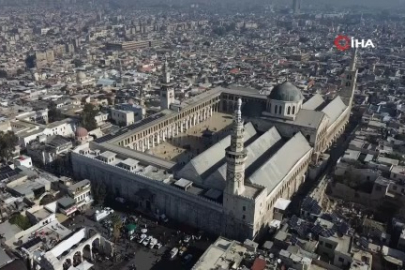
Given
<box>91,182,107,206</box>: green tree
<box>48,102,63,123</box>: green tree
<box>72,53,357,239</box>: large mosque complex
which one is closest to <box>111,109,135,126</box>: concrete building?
<box>72,53,357,239</box>: large mosque complex

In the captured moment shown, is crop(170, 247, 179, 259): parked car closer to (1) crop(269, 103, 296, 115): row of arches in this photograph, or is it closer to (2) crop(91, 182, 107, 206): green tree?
(2) crop(91, 182, 107, 206): green tree

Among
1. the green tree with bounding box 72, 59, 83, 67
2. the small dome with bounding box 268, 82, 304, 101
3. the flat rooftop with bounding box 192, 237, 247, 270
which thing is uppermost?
the small dome with bounding box 268, 82, 304, 101

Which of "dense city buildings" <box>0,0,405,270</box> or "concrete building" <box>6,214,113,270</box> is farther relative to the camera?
"dense city buildings" <box>0,0,405,270</box>

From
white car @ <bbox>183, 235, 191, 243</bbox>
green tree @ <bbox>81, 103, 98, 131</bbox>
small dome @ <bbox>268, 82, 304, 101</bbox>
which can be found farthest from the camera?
green tree @ <bbox>81, 103, 98, 131</bbox>

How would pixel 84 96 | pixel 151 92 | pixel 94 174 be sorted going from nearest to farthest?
pixel 94 174 < pixel 84 96 < pixel 151 92

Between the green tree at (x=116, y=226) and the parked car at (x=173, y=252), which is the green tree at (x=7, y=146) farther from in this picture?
the parked car at (x=173, y=252)

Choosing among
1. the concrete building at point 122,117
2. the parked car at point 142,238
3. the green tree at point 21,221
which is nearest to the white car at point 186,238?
the parked car at point 142,238

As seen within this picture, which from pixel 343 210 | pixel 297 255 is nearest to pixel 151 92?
pixel 343 210

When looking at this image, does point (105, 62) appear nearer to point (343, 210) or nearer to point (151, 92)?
point (151, 92)
